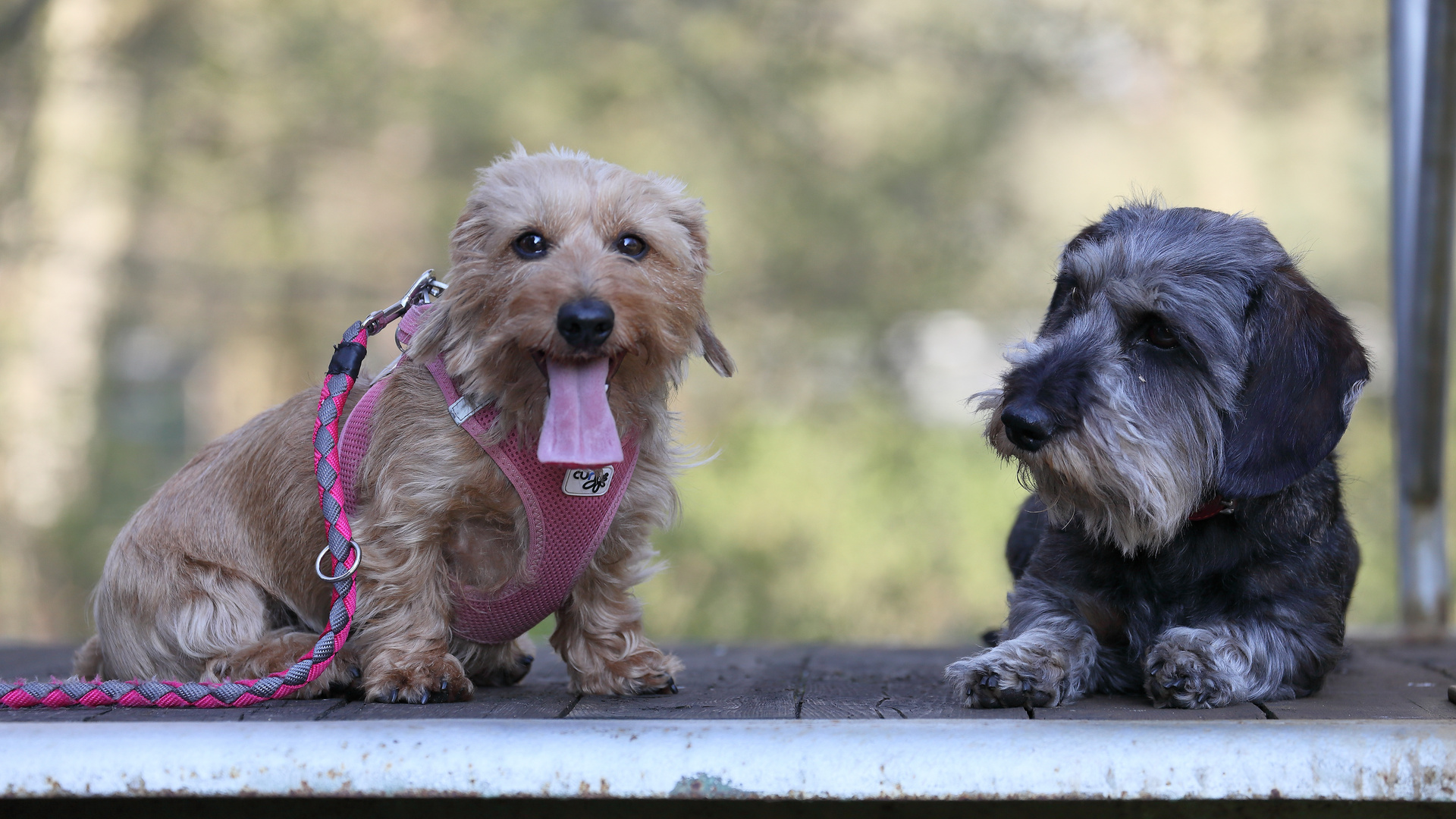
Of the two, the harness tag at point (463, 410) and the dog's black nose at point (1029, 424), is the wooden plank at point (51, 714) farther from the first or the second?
the dog's black nose at point (1029, 424)

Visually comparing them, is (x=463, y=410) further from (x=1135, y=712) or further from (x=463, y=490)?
(x=1135, y=712)

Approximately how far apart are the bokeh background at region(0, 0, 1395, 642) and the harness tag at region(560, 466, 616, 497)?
6541mm

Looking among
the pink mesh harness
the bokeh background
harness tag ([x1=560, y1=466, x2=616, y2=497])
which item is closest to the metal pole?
the pink mesh harness

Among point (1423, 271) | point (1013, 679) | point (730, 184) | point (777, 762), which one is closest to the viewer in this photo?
point (777, 762)

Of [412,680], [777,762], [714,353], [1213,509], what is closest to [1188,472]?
[1213,509]

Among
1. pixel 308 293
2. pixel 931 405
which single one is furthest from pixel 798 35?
pixel 308 293

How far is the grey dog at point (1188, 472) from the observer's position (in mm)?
2533

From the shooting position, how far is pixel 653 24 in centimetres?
977

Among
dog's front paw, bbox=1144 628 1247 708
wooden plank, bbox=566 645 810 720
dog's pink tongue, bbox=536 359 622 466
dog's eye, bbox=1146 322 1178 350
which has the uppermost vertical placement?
dog's eye, bbox=1146 322 1178 350

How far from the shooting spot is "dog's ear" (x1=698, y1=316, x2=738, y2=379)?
2.84 metres

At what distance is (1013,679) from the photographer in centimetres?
250

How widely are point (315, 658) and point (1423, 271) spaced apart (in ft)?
12.7

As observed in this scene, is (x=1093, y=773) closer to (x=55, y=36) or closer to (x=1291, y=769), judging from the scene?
(x=1291, y=769)

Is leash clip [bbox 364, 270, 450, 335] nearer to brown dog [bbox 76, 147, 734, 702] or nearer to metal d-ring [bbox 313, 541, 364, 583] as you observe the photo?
brown dog [bbox 76, 147, 734, 702]
